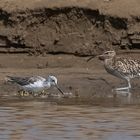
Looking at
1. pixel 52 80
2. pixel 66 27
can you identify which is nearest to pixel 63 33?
pixel 66 27

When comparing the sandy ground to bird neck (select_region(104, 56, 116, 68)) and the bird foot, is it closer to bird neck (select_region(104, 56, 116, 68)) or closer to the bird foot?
the bird foot

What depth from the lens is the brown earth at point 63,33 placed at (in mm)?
16859

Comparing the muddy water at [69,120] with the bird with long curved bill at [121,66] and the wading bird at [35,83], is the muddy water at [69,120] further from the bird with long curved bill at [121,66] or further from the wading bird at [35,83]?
the bird with long curved bill at [121,66]

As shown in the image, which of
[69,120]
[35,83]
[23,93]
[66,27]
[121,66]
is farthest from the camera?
[66,27]

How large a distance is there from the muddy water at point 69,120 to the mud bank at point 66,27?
3017 mm

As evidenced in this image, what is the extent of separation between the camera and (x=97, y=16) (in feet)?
55.8

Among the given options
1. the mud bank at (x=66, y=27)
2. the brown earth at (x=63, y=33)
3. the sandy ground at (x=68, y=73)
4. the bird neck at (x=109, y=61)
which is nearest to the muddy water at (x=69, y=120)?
the sandy ground at (x=68, y=73)

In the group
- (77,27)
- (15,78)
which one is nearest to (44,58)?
(77,27)

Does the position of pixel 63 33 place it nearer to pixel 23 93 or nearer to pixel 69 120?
pixel 23 93

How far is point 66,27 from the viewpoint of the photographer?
1722 centimetres

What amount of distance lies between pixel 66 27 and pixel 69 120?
547cm

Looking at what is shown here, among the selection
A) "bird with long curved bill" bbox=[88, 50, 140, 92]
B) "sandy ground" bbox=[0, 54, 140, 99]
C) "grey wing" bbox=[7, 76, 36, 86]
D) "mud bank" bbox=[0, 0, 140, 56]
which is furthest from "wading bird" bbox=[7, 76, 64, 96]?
"mud bank" bbox=[0, 0, 140, 56]

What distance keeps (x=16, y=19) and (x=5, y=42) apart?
60cm

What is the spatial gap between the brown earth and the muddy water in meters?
2.83
